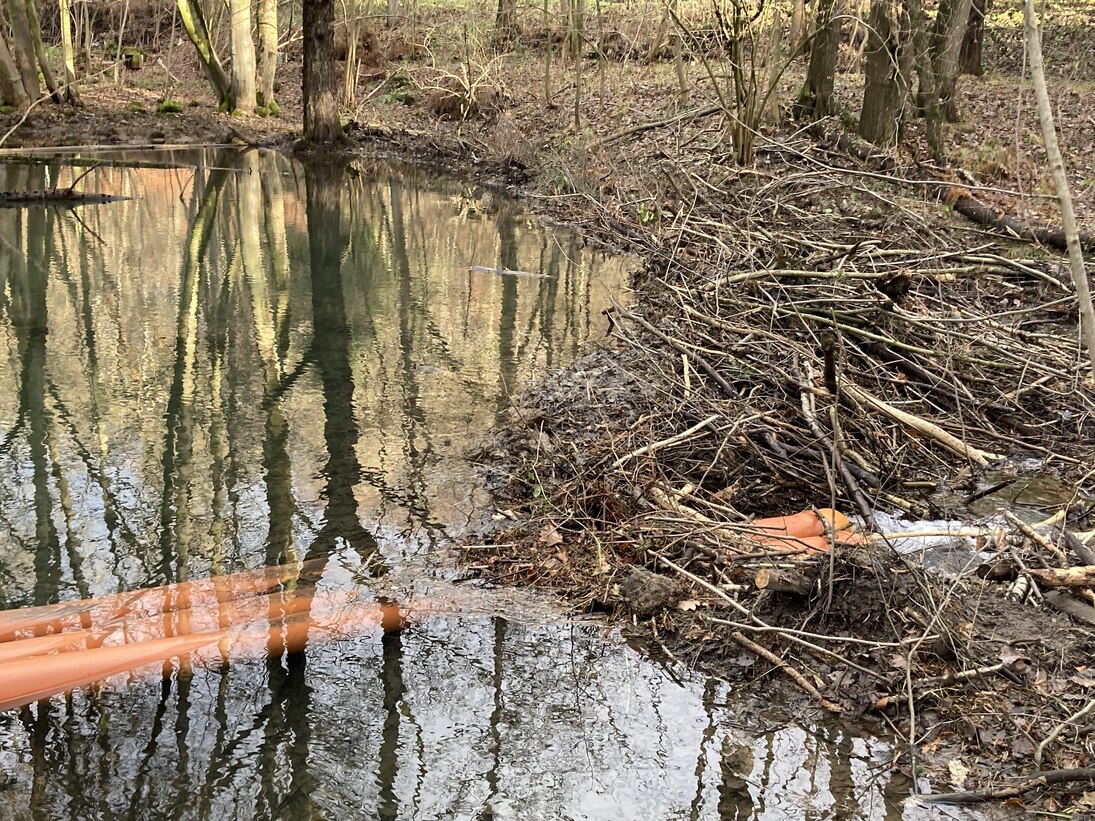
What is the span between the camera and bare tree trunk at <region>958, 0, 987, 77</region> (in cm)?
2142

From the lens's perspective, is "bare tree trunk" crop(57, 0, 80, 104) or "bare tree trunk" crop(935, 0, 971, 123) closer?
"bare tree trunk" crop(935, 0, 971, 123)

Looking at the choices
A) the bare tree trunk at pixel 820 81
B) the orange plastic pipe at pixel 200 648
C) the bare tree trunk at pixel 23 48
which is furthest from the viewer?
the bare tree trunk at pixel 23 48

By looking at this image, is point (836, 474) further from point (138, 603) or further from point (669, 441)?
point (138, 603)

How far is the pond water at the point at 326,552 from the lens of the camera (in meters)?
3.73

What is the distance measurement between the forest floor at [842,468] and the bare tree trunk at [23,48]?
65.2ft

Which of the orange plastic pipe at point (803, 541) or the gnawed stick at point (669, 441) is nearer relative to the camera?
the orange plastic pipe at point (803, 541)

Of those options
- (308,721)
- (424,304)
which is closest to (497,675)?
(308,721)

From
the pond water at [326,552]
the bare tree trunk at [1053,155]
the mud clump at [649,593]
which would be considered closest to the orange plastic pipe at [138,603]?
the pond water at [326,552]

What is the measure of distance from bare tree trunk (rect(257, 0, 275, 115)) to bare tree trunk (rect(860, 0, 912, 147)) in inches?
699

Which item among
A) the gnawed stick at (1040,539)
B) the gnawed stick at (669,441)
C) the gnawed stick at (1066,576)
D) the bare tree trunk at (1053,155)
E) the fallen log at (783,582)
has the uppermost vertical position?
the bare tree trunk at (1053,155)

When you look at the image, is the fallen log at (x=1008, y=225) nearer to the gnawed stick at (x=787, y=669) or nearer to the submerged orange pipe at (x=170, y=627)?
the gnawed stick at (x=787, y=669)

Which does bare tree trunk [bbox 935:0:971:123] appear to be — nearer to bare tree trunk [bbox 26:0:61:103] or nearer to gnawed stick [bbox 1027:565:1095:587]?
gnawed stick [bbox 1027:565:1095:587]

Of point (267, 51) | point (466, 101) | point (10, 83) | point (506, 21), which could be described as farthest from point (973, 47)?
point (10, 83)

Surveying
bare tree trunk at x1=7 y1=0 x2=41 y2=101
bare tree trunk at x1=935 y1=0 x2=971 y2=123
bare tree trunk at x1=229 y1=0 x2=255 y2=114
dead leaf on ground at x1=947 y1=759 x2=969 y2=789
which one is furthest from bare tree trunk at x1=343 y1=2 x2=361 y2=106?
dead leaf on ground at x1=947 y1=759 x2=969 y2=789
